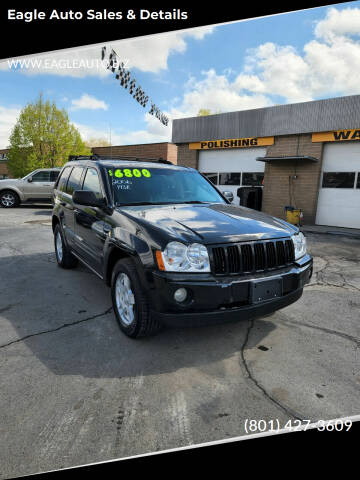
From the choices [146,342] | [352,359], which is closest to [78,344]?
[146,342]

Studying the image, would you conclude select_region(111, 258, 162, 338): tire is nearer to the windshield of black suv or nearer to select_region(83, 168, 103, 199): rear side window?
the windshield of black suv

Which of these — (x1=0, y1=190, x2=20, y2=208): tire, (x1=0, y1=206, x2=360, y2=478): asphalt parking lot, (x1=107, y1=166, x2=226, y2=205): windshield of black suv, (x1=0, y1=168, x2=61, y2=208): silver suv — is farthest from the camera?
(x1=0, y1=190, x2=20, y2=208): tire

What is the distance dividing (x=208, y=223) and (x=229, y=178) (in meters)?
14.0

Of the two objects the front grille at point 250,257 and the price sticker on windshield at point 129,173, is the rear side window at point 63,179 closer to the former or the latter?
the price sticker on windshield at point 129,173

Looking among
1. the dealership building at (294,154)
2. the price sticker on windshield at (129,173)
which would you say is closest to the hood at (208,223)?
the price sticker on windshield at (129,173)

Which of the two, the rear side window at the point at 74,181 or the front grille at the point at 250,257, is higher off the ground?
the rear side window at the point at 74,181

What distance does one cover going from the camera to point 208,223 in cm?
292

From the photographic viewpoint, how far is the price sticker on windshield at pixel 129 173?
3.75m

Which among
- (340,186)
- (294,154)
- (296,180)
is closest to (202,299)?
(340,186)

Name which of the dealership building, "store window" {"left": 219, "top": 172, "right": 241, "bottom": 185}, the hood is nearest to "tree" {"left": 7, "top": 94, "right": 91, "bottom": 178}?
the dealership building

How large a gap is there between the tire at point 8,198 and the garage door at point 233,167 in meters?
9.91

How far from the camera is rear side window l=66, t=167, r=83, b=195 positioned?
458 cm

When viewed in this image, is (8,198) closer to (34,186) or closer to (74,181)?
(34,186)

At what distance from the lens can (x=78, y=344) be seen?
2.95 meters
